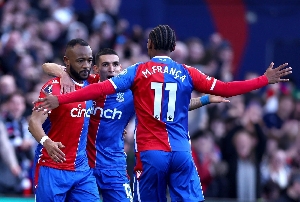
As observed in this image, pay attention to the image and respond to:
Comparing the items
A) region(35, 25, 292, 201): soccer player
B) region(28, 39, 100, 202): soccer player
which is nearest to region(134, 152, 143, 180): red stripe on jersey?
region(35, 25, 292, 201): soccer player

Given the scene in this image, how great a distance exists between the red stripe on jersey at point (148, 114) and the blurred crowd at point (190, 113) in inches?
170

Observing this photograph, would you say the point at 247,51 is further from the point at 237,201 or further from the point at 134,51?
the point at 237,201

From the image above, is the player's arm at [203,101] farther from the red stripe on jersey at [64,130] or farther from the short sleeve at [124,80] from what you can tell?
the red stripe on jersey at [64,130]

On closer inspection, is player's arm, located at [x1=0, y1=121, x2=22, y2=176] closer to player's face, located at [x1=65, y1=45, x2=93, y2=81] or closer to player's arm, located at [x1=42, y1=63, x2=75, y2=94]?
player's arm, located at [x1=42, y1=63, x2=75, y2=94]

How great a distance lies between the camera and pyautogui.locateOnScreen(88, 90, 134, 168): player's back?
375 inches

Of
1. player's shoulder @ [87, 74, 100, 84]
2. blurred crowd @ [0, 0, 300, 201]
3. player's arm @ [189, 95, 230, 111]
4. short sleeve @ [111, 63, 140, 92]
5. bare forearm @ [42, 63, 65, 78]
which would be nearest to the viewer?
short sleeve @ [111, 63, 140, 92]

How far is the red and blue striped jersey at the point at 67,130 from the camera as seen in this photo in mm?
8914

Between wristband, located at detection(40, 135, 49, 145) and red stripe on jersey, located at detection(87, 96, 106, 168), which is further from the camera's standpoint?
red stripe on jersey, located at detection(87, 96, 106, 168)

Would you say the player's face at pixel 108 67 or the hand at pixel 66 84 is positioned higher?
the player's face at pixel 108 67

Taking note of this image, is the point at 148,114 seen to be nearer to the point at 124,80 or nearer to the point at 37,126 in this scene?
the point at 124,80

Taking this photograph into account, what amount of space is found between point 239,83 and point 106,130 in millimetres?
1794

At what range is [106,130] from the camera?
9516 mm

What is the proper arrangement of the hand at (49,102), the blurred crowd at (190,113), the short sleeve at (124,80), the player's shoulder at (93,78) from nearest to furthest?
the hand at (49,102)
the short sleeve at (124,80)
the player's shoulder at (93,78)
the blurred crowd at (190,113)


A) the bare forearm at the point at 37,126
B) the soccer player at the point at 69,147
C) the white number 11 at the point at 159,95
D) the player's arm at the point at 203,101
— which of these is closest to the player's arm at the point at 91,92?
the bare forearm at the point at 37,126
